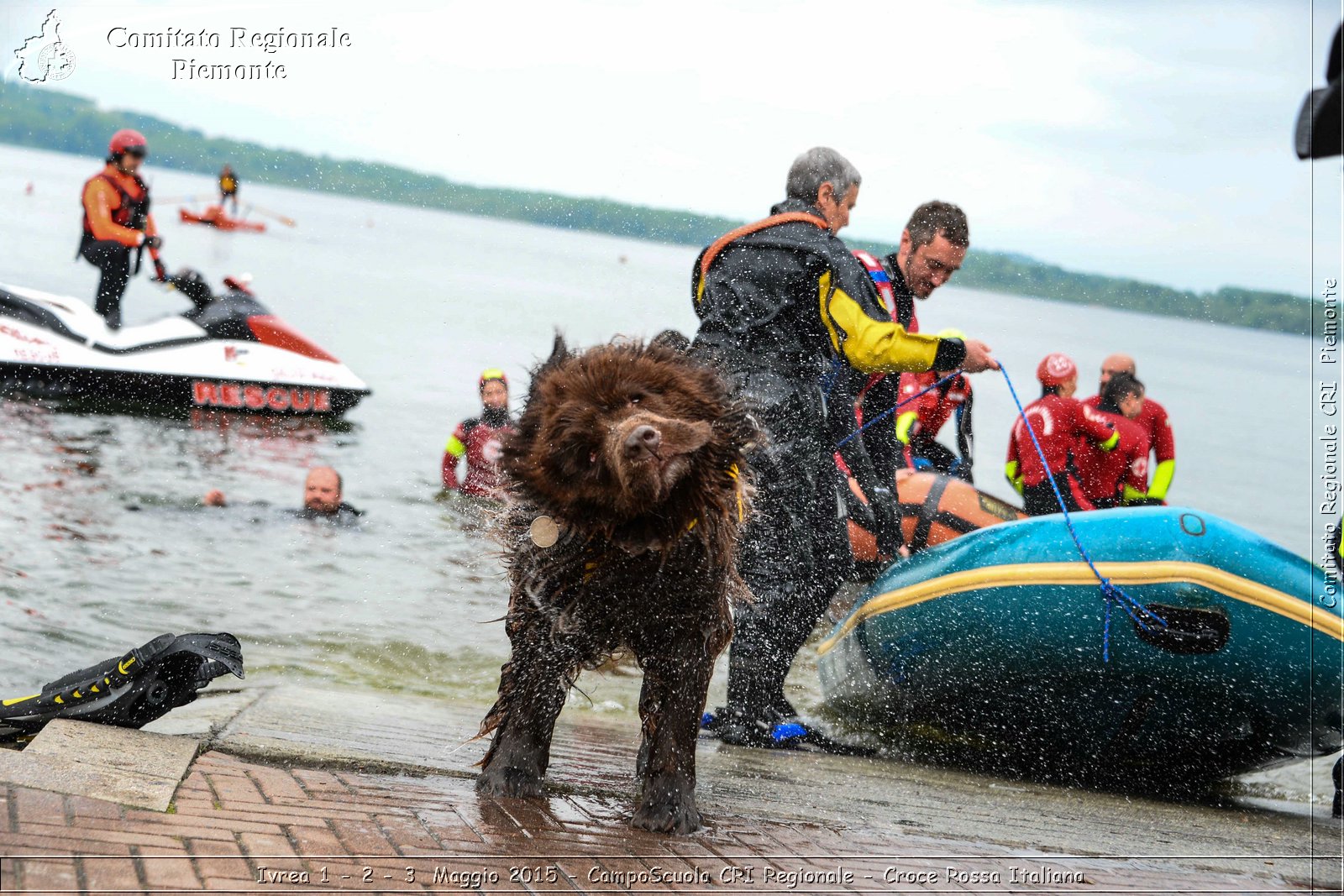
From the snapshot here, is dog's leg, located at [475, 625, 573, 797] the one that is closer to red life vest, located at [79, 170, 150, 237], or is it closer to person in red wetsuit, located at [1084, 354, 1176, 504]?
person in red wetsuit, located at [1084, 354, 1176, 504]

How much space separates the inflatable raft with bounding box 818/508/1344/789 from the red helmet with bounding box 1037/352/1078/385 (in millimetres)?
3127

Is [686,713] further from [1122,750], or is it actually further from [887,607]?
[1122,750]

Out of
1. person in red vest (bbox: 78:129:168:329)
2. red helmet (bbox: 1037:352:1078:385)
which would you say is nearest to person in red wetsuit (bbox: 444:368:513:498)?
red helmet (bbox: 1037:352:1078:385)

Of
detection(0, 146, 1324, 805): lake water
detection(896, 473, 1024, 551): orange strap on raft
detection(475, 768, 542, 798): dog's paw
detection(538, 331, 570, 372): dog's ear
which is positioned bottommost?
detection(0, 146, 1324, 805): lake water

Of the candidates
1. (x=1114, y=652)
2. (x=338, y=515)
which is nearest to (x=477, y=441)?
(x=338, y=515)

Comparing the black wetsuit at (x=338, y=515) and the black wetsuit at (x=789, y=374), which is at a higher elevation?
the black wetsuit at (x=789, y=374)

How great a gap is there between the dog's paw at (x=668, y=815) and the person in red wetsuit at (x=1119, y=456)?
17.1 feet

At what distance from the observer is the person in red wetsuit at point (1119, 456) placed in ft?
27.0

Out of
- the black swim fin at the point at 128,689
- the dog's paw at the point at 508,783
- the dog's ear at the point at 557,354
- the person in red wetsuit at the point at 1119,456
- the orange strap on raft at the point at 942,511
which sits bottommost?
the dog's paw at the point at 508,783

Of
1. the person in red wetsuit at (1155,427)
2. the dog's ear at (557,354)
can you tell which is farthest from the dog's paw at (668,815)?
the person in red wetsuit at (1155,427)

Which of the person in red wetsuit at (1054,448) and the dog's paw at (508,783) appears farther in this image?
the person in red wetsuit at (1054,448)

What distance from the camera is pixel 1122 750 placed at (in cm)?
539

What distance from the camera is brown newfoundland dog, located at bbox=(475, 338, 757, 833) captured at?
3.49 metres

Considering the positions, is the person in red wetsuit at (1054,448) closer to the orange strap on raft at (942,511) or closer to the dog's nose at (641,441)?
the orange strap on raft at (942,511)
